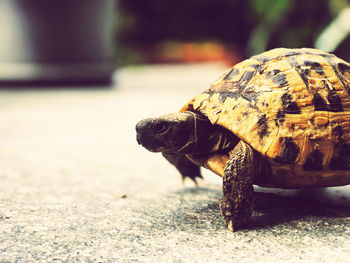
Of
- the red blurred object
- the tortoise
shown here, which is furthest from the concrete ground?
the red blurred object

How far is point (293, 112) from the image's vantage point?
1.97 m

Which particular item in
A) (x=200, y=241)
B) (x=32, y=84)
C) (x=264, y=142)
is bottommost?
(x=32, y=84)

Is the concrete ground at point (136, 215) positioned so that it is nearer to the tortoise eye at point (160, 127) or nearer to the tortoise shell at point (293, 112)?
the tortoise shell at point (293, 112)

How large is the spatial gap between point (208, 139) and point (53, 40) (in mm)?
8782

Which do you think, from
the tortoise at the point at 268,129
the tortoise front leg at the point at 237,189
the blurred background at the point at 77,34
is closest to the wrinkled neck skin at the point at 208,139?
the tortoise at the point at 268,129

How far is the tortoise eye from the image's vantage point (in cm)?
200

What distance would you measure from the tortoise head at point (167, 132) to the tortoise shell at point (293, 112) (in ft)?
0.35

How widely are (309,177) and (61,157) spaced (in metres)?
2.30

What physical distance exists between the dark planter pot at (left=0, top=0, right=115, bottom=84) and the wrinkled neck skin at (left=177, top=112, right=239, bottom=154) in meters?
8.58

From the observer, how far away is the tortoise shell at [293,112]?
1.93 m

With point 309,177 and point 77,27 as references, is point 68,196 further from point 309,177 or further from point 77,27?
point 77,27

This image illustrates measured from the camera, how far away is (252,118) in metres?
1.96

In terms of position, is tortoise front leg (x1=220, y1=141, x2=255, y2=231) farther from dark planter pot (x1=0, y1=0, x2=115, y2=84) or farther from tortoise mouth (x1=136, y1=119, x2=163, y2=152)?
dark planter pot (x1=0, y1=0, x2=115, y2=84)

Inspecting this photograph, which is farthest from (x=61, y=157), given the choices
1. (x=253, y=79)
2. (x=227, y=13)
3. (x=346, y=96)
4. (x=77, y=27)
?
(x=227, y=13)
